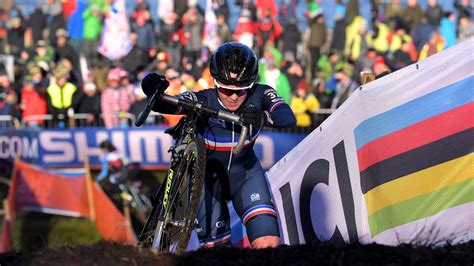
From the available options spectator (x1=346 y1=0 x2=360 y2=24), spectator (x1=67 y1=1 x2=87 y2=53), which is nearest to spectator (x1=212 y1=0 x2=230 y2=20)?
spectator (x1=346 y1=0 x2=360 y2=24)

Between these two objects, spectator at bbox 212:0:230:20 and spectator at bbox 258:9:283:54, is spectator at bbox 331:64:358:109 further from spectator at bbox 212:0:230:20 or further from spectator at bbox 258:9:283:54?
spectator at bbox 212:0:230:20

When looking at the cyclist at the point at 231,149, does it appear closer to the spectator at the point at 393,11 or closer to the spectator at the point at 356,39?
the spectator at the point at 356,39

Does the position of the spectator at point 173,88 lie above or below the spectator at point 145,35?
below

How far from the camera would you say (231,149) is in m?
8.62

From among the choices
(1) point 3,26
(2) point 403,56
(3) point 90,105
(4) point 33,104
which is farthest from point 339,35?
(1) point 3,26

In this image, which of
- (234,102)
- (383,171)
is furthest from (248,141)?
(383,171)

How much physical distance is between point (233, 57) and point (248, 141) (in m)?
0.74

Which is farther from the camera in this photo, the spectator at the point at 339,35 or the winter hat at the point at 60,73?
the spectator at the point at 339,35

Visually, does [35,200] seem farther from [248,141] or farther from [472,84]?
[472,84]

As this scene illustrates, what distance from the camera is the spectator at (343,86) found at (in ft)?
56.7

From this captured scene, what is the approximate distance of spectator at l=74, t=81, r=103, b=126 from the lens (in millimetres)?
18312

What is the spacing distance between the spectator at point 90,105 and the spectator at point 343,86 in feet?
13.7

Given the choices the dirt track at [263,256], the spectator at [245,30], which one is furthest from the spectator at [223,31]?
the dirt track at [263,256]

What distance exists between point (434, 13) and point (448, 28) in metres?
0.68
